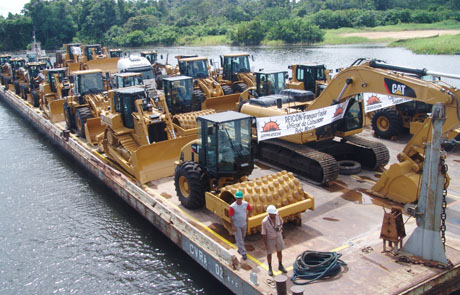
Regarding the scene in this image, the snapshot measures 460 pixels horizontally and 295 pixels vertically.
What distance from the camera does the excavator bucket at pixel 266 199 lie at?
9.20 meters

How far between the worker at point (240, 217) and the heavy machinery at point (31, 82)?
69.5ft


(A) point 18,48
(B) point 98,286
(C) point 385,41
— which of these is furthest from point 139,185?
(A) point 18,48

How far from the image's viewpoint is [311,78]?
1905cm

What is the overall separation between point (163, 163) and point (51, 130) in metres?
9.79

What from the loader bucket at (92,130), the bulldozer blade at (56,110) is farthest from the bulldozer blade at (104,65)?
the loader bucket at (92,130)

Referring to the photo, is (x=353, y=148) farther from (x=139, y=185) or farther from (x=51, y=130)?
(x=51, y=130)

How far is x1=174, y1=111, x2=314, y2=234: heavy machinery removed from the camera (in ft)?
30.8

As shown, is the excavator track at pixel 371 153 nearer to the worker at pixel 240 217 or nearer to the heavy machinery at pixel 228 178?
the heavy machinery at pixel 228 178

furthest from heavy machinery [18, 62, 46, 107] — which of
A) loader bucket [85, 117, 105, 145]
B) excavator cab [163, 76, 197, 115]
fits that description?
excavator cab [163, 76, 197, 115]

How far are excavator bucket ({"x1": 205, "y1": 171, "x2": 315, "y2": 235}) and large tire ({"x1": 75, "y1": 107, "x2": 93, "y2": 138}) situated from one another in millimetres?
9758

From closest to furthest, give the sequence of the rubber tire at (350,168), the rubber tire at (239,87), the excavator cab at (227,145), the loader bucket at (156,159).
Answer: the excavator cab at (227,145)
the loader bucket at (156,159)
the rubber tire at (350,168)
the rubber tire at (239,87)

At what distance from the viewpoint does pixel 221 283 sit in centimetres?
930

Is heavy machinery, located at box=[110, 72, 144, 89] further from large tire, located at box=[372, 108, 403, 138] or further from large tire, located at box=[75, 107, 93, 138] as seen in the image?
large tire, located at box=[372, 108, 403, 138]

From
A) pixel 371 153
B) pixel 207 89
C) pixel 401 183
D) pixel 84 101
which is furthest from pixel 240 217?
pixel 207 89
